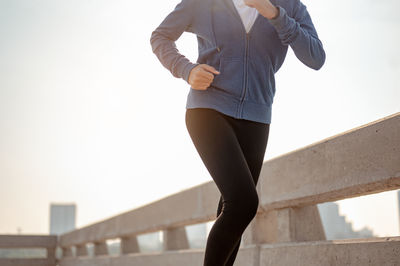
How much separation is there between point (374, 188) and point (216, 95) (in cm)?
101

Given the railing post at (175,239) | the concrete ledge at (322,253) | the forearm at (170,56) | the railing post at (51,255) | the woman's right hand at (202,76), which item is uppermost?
the forearm at (170,56)

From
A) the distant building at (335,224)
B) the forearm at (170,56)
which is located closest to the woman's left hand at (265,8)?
the forearm at (170,56)

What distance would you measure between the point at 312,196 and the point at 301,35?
48.9 inches

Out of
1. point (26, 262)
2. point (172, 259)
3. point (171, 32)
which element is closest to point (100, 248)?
point (26, 262)

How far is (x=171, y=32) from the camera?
2.89 meters

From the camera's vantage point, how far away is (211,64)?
110 inches

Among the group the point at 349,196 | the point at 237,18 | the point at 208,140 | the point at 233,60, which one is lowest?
the point at 349,196

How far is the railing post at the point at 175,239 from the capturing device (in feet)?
20.3

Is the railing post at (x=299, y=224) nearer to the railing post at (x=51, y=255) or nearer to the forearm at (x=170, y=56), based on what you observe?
the forearm at (x=170, y=56)

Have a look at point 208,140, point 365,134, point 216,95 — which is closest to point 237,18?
point 216,95

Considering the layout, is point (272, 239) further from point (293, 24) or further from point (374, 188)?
point (293, 24)

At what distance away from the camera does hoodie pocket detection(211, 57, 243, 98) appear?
8.78 ft

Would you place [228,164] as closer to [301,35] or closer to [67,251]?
[301,35]

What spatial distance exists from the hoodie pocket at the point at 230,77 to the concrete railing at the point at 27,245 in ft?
26.8
